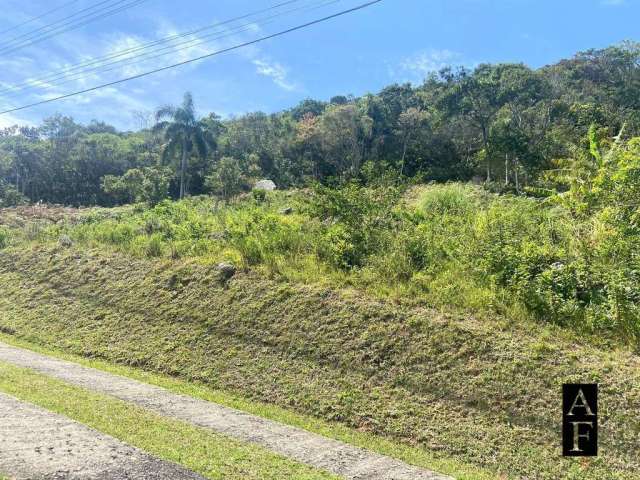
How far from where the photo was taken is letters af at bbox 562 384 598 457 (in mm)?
4617

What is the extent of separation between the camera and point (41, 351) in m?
8.98

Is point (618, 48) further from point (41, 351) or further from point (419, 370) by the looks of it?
point (41, 351)

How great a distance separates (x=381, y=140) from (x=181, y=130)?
50.5 feet

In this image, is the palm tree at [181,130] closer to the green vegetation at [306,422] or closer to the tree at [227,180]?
the tree at [227,180]

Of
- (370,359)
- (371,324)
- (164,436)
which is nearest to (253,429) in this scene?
(164,436)

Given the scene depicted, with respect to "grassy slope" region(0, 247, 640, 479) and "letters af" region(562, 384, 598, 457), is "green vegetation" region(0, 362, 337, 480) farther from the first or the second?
"letters af" region(562, 384, 598, 457)

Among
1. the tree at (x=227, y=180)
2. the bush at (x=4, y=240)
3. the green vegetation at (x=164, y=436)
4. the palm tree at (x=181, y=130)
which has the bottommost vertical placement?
the green vegetation at (x=164, y=436)

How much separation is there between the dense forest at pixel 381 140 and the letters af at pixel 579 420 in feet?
58.7

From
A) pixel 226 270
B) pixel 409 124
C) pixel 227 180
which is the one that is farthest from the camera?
pixel 409 124

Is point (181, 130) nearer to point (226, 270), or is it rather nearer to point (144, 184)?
point (144, 184)

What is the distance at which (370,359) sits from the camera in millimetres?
6402

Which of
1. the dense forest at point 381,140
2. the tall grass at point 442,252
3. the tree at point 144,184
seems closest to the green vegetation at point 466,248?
the tall grass at point 442,252

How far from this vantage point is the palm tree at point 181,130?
110 ft

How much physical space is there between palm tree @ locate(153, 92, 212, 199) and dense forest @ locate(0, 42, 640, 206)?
7 cm
